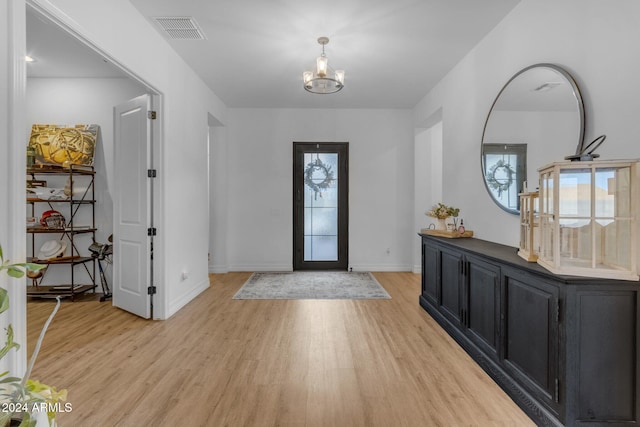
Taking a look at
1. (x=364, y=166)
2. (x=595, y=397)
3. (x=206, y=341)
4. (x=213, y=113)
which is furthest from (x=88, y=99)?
(x=595, y=397)

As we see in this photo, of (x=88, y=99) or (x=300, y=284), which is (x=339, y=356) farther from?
(x=88, y=99)

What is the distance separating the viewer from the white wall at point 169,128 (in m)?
2.50

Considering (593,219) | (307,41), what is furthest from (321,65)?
(593,219)

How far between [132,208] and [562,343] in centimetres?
396

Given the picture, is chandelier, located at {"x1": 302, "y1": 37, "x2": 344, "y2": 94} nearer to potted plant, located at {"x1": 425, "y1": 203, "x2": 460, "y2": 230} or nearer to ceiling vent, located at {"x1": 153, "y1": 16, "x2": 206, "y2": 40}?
ceiling vent, located at {"x1": 153, "y1": 16, "x2": 206, "y2": 40}

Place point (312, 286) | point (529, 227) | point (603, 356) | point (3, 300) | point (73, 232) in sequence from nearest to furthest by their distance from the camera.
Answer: point (3, 300) → point (603, 356) → point (529, 227) → point (73, 232) → point (312, 286)

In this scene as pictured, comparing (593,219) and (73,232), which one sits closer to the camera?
(593,219)

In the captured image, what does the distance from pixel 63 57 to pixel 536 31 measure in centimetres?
496

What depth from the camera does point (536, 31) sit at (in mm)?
2613

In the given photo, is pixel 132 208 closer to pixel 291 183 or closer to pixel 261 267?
pixel 261 267

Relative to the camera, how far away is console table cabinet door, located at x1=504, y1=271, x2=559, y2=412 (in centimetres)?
177

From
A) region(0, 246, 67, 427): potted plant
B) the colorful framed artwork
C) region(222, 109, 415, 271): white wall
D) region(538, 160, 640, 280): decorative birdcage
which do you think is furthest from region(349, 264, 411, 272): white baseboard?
region(0, 246, 67, 427): potted plant

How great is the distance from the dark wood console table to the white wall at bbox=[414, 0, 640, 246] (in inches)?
32.0

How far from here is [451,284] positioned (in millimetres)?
3143
